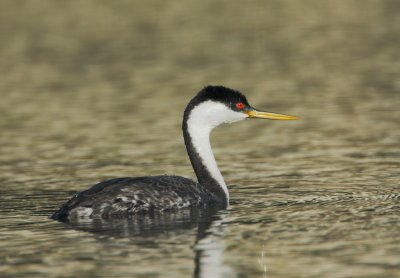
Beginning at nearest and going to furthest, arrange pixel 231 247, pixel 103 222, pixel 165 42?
pixel 231 247 → pixel 103 222 → pixel 165 42

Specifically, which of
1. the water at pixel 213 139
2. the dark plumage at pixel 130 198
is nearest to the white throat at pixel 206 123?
the water at pixel 213 139

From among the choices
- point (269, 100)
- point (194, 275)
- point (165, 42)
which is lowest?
point (194, 275)

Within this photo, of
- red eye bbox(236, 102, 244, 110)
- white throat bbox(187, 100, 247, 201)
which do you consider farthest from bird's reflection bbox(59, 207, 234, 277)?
red eye bbox(236, 102, 244, 110)

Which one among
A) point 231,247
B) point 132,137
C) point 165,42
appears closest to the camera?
point 231,247

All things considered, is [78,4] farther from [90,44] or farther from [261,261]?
[261,261]

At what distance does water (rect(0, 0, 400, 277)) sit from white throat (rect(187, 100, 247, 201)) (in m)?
0.52

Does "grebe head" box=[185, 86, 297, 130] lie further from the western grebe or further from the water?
the water

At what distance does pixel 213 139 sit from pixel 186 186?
298 inches

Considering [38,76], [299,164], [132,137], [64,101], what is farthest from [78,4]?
[299,164]

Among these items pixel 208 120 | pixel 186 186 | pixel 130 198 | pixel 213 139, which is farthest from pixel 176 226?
pixel 213 139

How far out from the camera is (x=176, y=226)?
15.2 meters

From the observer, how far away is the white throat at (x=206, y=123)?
667 inches

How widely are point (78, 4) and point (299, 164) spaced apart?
41.2 m

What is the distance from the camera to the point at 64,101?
30250mm
